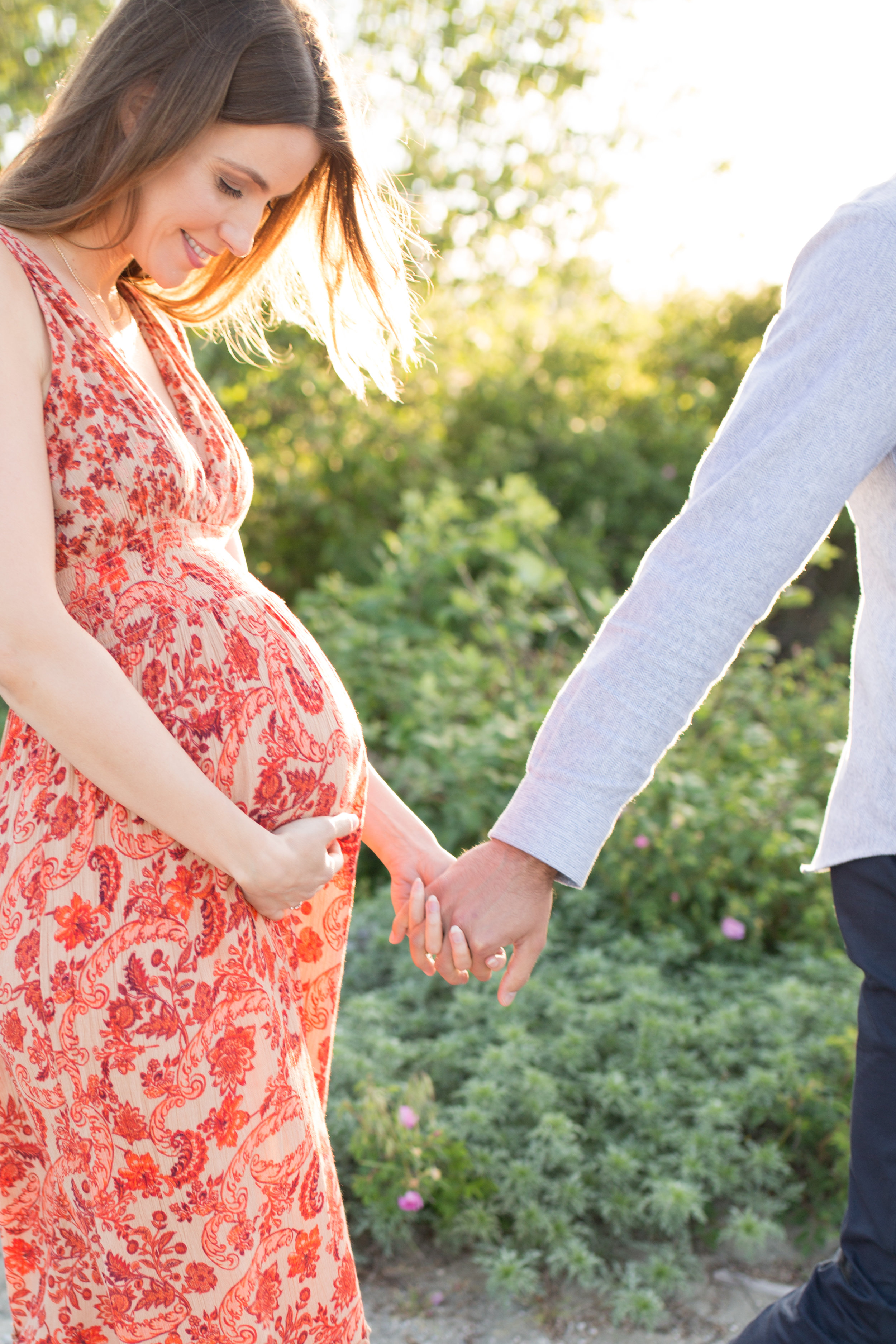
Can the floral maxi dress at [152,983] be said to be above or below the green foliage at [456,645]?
above

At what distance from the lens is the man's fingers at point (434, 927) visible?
5.29ft

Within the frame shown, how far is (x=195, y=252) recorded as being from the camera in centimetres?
149

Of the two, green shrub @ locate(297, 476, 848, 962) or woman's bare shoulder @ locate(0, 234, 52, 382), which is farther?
green shrub @ locate(297, 476, 848, 962)

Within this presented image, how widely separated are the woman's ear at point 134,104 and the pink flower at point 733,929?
2.40 m

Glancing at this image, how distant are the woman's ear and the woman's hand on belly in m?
0.90

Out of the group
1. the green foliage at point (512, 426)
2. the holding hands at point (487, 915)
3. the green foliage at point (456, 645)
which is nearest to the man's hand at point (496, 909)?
the holding hands at point (487, 915)

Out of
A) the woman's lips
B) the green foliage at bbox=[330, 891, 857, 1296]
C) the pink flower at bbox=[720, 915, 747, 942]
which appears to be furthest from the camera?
the pink flower at bbox=[720, 915, 747, 942]

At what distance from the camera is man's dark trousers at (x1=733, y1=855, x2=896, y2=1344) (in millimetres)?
1226

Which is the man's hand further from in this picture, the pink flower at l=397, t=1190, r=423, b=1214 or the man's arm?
the pink flower at l=397, t=1190, r=423, b=1214

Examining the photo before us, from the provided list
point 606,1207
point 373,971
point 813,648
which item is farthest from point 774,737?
point 813,648

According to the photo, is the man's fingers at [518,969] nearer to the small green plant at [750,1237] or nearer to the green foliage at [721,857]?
the small green plant at [750,1237]

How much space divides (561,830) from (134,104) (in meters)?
1.04

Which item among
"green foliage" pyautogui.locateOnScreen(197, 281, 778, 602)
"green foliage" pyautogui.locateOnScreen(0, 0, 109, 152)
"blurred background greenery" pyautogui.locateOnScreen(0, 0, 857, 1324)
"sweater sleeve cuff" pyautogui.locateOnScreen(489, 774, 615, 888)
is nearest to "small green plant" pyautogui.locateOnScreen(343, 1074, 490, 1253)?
"blurred background greenery" pyautogui.locateOnScreen(0, 0, 857, 1324)

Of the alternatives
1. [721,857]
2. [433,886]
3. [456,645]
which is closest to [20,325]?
[433,886]
